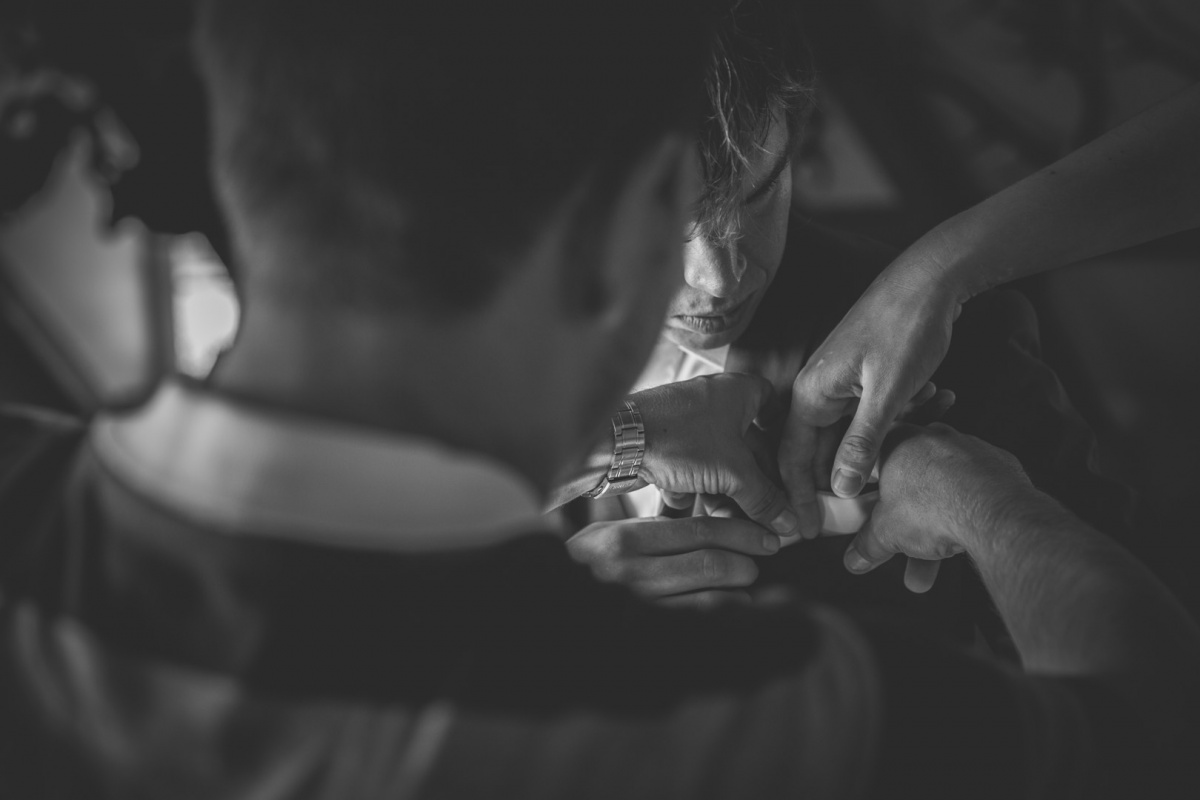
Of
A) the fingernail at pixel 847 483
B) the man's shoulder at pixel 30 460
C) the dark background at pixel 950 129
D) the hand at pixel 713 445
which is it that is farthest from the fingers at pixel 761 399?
the man's shoulder at pixel 30 460

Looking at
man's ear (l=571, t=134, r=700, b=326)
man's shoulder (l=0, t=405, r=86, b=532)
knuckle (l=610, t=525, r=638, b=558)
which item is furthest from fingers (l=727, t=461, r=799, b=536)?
man's shoulder (l=0, t=405, r=86, b=532)

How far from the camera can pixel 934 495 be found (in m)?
0.76

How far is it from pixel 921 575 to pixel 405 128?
66cm

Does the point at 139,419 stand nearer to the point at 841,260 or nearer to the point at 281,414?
the point at 281,414

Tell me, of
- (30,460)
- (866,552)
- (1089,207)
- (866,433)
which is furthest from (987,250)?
(30,460)

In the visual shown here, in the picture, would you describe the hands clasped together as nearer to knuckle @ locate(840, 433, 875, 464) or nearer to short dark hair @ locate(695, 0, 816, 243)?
knuckle @ locate(840, 433, 875, 464)

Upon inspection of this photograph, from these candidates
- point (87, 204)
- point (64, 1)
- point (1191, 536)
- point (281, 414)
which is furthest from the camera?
point (87, 204)

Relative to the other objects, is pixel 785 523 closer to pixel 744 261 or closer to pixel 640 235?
pixel 744 261

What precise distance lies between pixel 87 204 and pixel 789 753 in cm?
366

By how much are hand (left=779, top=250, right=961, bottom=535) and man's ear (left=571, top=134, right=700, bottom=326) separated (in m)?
0.37

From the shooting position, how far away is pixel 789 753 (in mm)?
417

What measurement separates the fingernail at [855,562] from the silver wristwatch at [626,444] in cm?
23

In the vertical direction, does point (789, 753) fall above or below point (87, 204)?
above

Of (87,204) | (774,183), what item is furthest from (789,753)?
(87,204)
